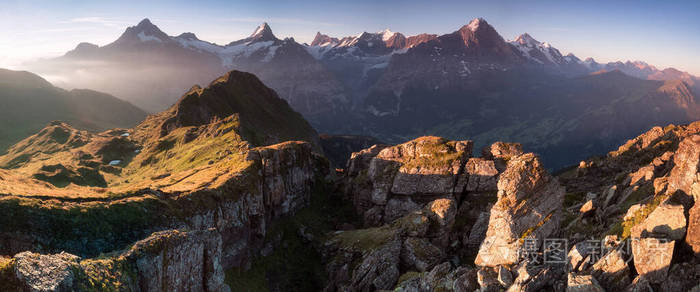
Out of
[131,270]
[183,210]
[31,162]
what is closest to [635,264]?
[131,270]

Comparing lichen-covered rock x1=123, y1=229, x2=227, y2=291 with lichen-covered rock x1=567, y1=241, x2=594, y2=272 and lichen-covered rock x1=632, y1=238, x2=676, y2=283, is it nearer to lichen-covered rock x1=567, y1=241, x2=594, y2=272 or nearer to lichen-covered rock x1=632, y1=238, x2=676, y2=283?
lichen-covered rock x1=567, y1=241, x2=594, y2=272

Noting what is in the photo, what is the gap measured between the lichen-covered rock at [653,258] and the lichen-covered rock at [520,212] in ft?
37.0

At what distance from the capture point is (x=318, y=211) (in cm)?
8000

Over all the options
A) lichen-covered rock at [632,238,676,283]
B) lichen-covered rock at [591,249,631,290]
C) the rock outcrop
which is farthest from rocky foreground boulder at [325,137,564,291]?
the rock outcrop

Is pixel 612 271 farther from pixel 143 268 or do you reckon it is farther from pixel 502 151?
pixel 502 151

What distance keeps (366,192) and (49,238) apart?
60.2 m

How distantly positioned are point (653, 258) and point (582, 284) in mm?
4473

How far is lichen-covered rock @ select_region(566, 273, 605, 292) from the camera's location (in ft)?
70.6

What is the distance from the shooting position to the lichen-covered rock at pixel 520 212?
34906 millimetres

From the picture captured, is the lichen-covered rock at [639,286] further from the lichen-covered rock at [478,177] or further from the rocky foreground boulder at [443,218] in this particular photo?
the lichen-covered rock at [478,177]

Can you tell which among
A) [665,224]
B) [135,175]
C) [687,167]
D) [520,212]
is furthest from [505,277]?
[135,175]

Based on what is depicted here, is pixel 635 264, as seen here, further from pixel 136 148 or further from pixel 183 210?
pixel 136 148

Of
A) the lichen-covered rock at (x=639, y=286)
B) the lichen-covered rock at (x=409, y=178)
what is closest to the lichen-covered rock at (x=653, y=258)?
the lichen-covered rock at (x=639, y=286)

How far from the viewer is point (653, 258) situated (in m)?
21.4
